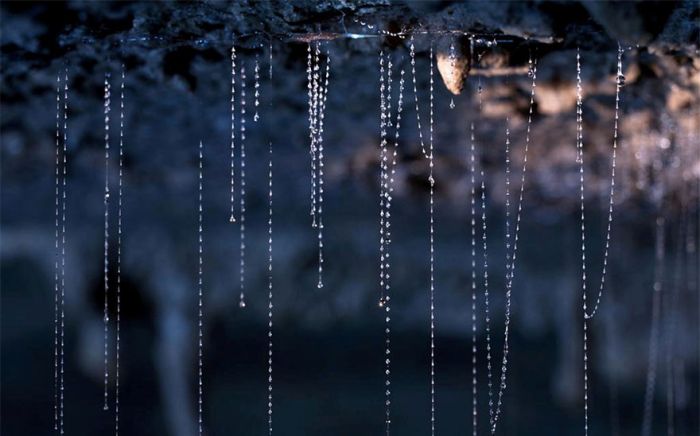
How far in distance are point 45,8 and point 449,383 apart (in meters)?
8.95

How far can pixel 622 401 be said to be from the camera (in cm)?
986

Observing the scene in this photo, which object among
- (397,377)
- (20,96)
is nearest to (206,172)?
(20,96)

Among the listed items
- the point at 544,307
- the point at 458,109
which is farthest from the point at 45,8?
the point at 544,307

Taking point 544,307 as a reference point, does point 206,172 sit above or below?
above

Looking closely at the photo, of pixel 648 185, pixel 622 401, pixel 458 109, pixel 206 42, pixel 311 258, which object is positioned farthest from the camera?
pixel 311 258

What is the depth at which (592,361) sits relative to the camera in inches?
408

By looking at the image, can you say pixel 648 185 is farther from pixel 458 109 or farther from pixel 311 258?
pixel 311 258

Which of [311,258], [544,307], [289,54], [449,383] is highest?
[289,54]

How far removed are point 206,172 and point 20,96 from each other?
257 cm

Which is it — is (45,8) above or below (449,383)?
above

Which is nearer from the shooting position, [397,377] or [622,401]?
[622,401]

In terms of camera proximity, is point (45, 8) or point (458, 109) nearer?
point (45, 8)

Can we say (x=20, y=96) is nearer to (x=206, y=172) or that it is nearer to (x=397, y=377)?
(x=206, y=172)

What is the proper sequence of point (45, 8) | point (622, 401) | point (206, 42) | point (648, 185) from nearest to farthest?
1. point (45, 8)
2. point (206, 42)
3. point (648, 185)
4. point (622, 401)
